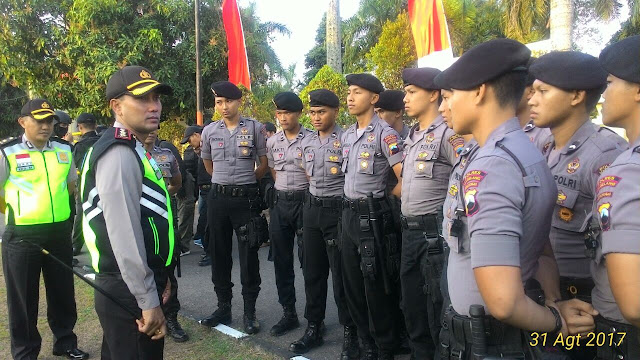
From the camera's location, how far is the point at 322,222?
410cm

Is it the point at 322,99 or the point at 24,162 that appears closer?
the point at 24,162

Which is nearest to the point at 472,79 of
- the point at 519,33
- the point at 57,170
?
the point at 57,170

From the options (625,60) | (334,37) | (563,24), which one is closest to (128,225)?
(625,60)

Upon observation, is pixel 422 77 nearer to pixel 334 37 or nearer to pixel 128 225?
pixel 128 225

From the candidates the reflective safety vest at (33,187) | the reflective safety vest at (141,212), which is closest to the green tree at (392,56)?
the reflective safety vest at (33,187)

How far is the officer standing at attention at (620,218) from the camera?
1.53m

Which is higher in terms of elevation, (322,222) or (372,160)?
(372,160)

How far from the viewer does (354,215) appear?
373cm

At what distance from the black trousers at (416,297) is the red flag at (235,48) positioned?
8.83m

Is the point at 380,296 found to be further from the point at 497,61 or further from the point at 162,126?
the point at 162,126

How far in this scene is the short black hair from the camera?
1.66 meters

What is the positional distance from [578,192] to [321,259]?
2363 mm

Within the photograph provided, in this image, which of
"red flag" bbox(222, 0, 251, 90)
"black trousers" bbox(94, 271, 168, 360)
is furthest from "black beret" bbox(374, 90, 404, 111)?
"red flag" bbox(222, 0, 251, 90)

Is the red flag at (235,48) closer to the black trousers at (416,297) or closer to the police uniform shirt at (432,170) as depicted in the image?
the police uniform shirt at (432,170)
